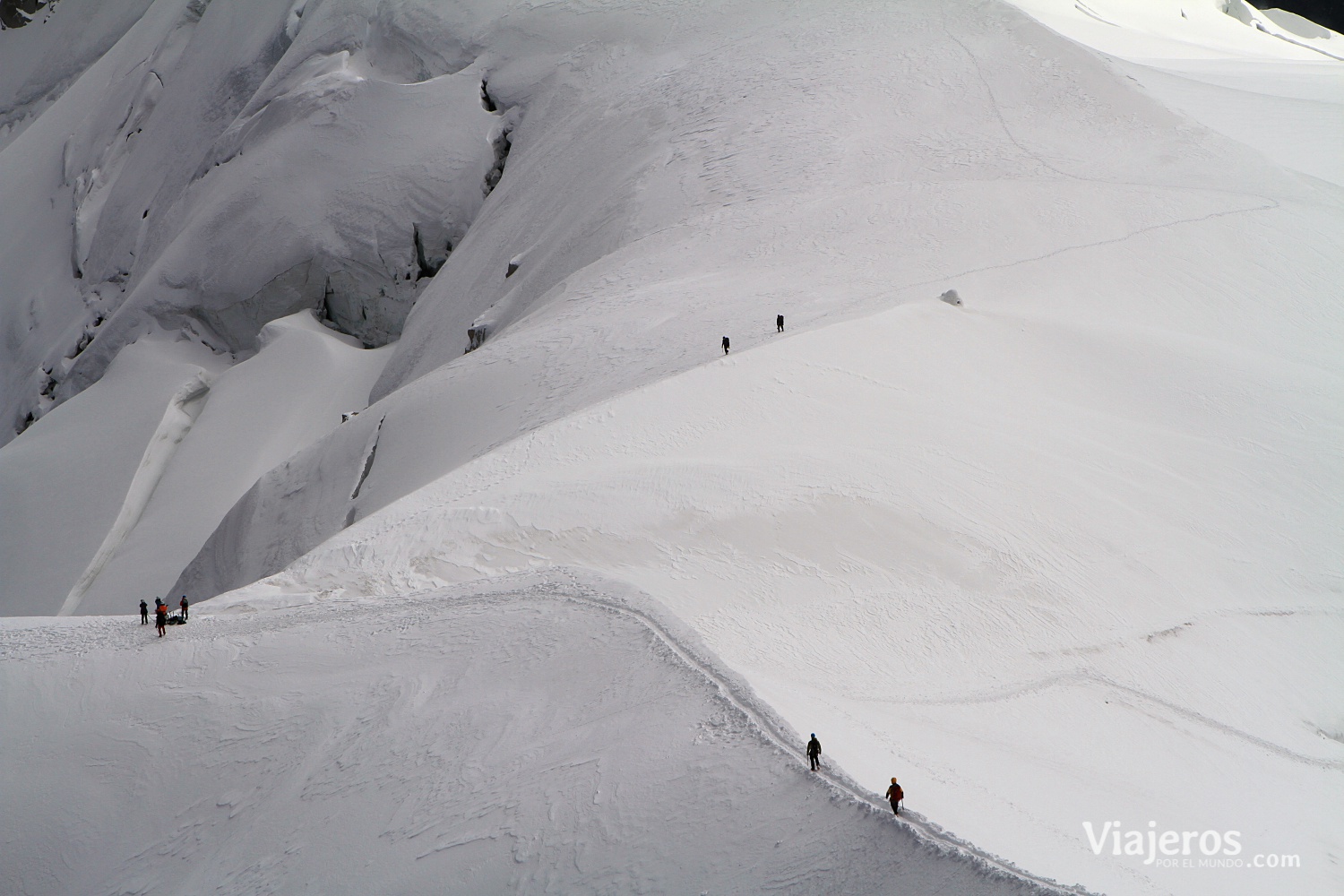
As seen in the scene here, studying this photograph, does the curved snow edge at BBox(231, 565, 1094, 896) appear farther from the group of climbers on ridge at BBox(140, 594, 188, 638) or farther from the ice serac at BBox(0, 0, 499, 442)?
the ice serac at BBox(0, 0, 499, 442)

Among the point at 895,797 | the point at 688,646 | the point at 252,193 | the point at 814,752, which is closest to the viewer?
the point at 895,797

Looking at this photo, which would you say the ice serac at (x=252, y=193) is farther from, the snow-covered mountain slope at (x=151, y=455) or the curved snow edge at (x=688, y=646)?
the curved snow edge at (x=688, y=646)

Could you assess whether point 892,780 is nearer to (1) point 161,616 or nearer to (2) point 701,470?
(2) point 701,470

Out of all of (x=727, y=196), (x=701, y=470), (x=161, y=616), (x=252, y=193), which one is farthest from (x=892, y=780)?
(x=252, y=193)

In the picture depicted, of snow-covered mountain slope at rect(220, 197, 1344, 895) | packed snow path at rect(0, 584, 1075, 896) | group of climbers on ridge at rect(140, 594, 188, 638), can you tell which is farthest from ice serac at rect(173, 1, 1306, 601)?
packed snow path at rect(0, 584, 1075, 896)

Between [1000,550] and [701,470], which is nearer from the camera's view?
[1000,550]

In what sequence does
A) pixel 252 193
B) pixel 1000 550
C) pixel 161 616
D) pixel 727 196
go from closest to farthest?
pixel 161 616 → pixel 1000 550 → pixel 727 196 → pixel 252 193

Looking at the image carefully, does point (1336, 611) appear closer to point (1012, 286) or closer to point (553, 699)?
point (1012, 286)
